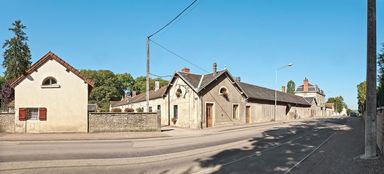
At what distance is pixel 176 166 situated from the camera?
912 cm

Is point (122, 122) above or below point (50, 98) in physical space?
below

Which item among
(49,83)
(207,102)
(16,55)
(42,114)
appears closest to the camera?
(42,114)

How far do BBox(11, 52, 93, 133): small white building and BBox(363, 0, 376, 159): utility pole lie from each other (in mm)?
18213

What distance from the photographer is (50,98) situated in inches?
829

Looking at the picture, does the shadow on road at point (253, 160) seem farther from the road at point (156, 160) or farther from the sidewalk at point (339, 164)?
the sidewalk at point (339, 164)

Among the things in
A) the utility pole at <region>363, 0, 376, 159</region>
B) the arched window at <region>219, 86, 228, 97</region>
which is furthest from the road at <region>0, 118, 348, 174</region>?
the arched window at <region>219, 86, 228, 97</region>

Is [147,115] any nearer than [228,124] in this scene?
Yes

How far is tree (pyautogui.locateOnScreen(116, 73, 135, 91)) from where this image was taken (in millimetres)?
93425

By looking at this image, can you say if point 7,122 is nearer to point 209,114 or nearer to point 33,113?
point 33,113

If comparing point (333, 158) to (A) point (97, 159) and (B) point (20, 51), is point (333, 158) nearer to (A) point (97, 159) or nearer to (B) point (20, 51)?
(A) point (97, 159)

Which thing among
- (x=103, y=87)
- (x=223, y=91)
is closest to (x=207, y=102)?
(x=223, y=91)

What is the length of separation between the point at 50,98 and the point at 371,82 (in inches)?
789

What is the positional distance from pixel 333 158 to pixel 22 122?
793 inches

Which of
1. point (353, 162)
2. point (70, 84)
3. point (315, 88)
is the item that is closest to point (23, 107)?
point (70, 84)
